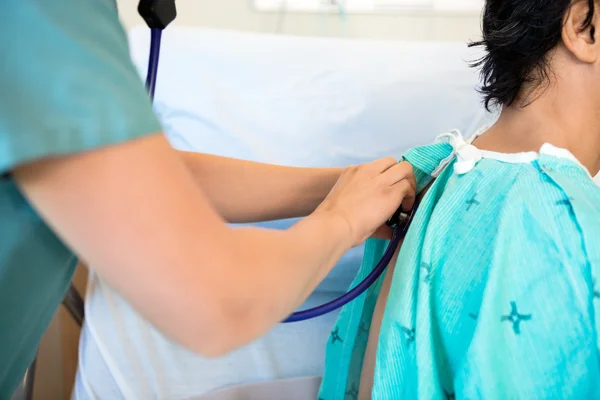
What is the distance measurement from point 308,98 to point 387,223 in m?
0.62

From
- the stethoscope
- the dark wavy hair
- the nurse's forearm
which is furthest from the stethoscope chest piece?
the dark wavy hair

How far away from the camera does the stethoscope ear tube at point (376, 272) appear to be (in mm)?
823

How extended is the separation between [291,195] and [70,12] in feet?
1.80

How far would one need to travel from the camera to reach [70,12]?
1.33 ft

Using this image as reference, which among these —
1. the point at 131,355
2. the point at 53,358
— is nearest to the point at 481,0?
the point at 131,355

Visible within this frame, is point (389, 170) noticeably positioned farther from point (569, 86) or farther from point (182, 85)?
point (182, 85)

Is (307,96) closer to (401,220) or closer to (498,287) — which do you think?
(401,220)

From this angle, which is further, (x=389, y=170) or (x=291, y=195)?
(x=291, y=195)

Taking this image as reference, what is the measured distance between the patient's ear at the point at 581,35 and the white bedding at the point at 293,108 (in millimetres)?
540

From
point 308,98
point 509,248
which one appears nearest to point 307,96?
point 308,98

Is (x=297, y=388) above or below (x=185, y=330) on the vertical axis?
below

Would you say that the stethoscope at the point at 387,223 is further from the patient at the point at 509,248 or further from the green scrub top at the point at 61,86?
the green scrub top at the point at 61,86

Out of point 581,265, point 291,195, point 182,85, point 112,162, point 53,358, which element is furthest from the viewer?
point 53,358

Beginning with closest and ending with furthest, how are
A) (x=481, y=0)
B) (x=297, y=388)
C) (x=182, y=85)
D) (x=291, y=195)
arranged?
1. (x=291, y=195)
2. (x=297, y=388)
3. (x=182, y=85)
4. (x=481, y=0)
